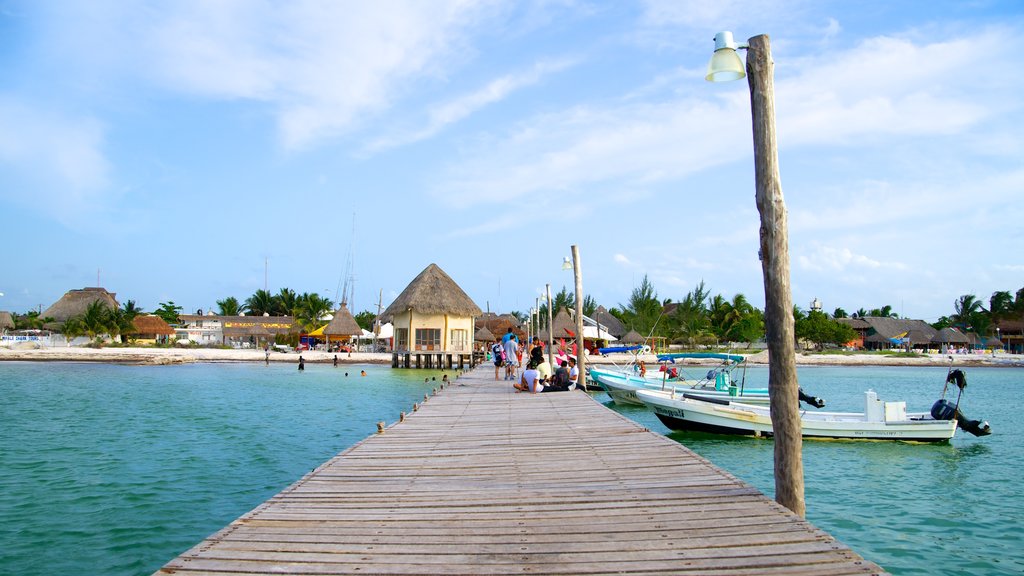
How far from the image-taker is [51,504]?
10719 mm

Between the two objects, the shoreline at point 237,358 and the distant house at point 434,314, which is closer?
the distant house at point 434,314

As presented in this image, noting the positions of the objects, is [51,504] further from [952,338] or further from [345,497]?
[952,338]

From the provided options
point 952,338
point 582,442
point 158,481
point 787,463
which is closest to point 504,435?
point 582,442

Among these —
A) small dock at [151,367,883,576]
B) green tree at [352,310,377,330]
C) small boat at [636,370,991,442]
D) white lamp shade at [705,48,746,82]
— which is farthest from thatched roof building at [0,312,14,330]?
white lamp shade at [705,48,746,82]

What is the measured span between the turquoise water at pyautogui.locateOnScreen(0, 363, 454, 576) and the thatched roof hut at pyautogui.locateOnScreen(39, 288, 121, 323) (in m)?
41.9

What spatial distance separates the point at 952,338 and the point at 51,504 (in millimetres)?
95632

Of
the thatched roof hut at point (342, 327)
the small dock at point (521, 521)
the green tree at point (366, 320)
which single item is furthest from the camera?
the green tree at point (366, 320)

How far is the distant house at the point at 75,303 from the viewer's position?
232ft

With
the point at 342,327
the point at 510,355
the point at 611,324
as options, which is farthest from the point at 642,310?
the point at 510,355

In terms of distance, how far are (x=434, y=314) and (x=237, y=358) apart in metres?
24.8

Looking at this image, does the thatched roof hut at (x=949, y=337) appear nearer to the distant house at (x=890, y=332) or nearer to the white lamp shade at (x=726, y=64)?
the distant house at (x=890, y=332)

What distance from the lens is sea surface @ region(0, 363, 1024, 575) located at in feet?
29.0

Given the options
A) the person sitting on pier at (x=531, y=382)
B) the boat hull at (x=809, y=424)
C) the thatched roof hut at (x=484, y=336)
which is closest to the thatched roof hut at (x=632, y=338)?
the thatched roof hut at (x=484, y=336)

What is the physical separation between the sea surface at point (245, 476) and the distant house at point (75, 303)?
49.1m
